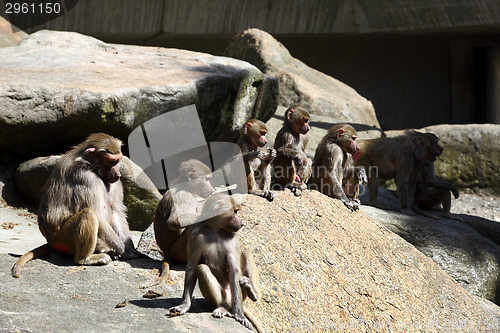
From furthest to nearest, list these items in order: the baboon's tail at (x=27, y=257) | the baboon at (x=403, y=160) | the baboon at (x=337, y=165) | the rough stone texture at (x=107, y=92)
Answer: the baboon at (x=403, y=160), the rough stone texture at (x=107, y=92), the baboon at (x=337, y=165), the baboon's tail at (x=27, y=257)

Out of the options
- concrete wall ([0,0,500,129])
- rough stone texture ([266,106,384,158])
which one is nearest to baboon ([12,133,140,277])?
rough stone texture ([266,106,384,158])

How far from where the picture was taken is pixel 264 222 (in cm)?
568

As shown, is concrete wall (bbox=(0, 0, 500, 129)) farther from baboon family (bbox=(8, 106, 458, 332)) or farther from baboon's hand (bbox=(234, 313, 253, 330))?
baboon's hand (bbox=(234, 313, 253, 330))

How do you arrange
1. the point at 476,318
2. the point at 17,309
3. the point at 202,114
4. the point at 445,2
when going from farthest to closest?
the point at 445,2, the point at 202,114, the point at 476,318, the point at 17,309

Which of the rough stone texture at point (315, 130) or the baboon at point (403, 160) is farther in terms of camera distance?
the rough stone texture at point (315, 130)

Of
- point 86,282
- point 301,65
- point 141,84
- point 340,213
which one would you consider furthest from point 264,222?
point 301,65

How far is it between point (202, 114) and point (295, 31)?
6.24 metres

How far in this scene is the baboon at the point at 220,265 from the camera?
4.38 meters

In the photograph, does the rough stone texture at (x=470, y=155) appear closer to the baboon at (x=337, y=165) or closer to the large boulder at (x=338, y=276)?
the baboon at (x=337, y=165)

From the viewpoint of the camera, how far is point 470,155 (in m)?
12.2

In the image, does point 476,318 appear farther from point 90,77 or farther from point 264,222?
point 90,77

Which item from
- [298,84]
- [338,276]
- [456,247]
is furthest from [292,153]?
[298,84]

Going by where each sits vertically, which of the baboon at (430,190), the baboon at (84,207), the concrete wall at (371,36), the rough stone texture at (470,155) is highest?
the concrete wall at (371,36)

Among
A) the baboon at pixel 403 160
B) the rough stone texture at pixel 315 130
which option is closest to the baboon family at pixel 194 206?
the baboon at pixel 403 160
